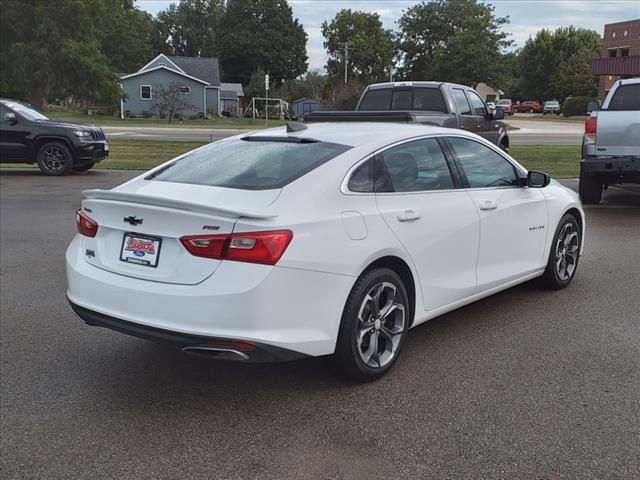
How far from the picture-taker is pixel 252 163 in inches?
172

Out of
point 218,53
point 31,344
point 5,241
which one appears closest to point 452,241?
point 31,344

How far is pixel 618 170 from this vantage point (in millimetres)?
9844

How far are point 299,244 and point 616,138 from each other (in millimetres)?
7878

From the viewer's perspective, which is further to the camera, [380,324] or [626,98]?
[626,98]

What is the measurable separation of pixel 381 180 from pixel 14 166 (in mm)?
15767

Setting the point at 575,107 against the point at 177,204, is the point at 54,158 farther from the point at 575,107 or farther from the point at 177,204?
the point at 575,107

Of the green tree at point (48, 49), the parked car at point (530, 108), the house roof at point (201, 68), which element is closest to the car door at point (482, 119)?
the green tree at point (48, 49)

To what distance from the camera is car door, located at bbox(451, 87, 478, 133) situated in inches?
479

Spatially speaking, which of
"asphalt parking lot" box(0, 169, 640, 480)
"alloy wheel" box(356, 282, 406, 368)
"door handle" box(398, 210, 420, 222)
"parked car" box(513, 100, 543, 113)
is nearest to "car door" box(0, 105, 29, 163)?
"asphalt parking lot" box(0, 169, 640, 480)

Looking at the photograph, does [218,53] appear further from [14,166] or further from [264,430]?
[264,430]

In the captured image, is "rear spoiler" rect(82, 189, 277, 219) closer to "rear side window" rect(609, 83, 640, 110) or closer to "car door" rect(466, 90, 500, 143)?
"rear side window" rect(609, 83, 640, 110)

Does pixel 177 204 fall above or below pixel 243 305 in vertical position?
above

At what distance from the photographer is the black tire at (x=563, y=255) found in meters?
6.01

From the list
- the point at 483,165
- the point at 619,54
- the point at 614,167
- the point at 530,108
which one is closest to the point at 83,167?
the point at 614,167
